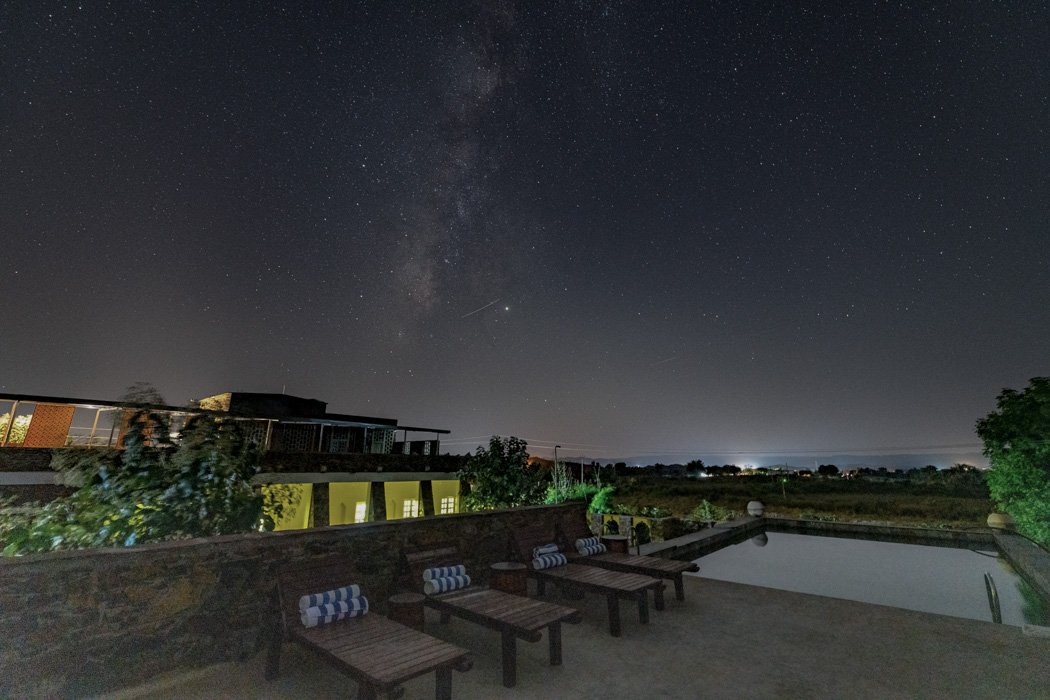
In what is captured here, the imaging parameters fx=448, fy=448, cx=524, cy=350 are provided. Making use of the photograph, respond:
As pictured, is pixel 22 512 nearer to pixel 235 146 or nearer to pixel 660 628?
pixel 235 146

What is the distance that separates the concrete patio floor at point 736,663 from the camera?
12.7 ft

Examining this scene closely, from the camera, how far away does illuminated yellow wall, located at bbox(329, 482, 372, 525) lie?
56.3 feet

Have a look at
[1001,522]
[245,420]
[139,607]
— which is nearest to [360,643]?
[139,607]

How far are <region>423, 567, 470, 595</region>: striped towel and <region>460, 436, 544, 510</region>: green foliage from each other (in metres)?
4.53

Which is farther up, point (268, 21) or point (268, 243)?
point (268, 21)

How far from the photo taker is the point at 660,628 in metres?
5.37

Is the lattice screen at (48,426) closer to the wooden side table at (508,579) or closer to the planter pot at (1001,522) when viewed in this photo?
the wooden side table at (508,579)

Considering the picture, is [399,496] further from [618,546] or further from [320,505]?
[618,546]

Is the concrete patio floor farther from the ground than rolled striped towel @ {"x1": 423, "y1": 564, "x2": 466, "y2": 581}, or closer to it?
closer to it

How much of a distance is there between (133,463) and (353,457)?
11462mm

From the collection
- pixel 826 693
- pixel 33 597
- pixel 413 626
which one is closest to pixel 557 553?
pixel 413 626

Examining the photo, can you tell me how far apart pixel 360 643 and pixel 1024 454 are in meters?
13.1

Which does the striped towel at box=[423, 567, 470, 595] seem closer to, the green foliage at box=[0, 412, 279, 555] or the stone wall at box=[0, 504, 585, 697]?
the stone wall at box=[0, 504, 585, 697]

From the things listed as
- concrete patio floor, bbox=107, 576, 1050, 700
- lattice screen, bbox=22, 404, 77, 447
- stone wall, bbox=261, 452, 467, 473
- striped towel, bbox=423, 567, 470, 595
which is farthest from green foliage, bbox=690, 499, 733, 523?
lattice screen, bbox=22, 404, 77, 447
